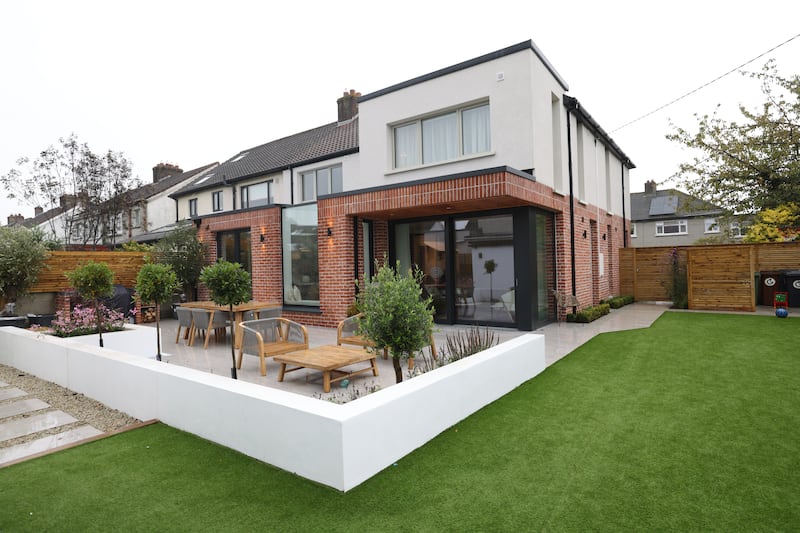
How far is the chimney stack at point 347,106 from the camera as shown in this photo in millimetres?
18203

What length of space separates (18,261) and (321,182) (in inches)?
334

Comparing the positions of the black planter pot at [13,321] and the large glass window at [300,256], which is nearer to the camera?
the black planter pot at [13,321]

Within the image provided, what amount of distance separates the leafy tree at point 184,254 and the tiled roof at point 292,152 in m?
4.28

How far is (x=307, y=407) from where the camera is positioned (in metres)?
3.12

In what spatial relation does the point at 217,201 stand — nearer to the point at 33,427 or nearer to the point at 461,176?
the point at 461,176

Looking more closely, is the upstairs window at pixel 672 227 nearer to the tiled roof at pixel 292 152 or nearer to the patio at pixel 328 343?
the patio at pixel 328 343

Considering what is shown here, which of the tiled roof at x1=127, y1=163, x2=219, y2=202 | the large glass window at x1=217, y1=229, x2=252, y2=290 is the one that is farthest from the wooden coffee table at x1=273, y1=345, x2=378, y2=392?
the tiled roof at x1=127, y1=163, x2=219, y2=202

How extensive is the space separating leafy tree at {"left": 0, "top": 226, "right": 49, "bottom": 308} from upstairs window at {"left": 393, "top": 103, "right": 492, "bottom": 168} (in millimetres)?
9001

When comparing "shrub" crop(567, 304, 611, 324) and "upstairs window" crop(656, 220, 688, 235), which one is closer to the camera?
"shrub" crop(567, 304, 611, 324)

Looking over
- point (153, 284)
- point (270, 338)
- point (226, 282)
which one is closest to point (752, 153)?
point (270, 338)

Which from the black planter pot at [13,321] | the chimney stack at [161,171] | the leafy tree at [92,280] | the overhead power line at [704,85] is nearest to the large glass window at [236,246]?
the black planter pot at [13,321]

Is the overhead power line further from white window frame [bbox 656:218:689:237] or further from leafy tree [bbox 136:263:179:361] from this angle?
white window frame [bbox 656:218:689:237]

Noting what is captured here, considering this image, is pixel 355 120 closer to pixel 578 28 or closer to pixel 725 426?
pixel 578 28

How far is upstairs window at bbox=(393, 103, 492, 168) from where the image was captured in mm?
10273
